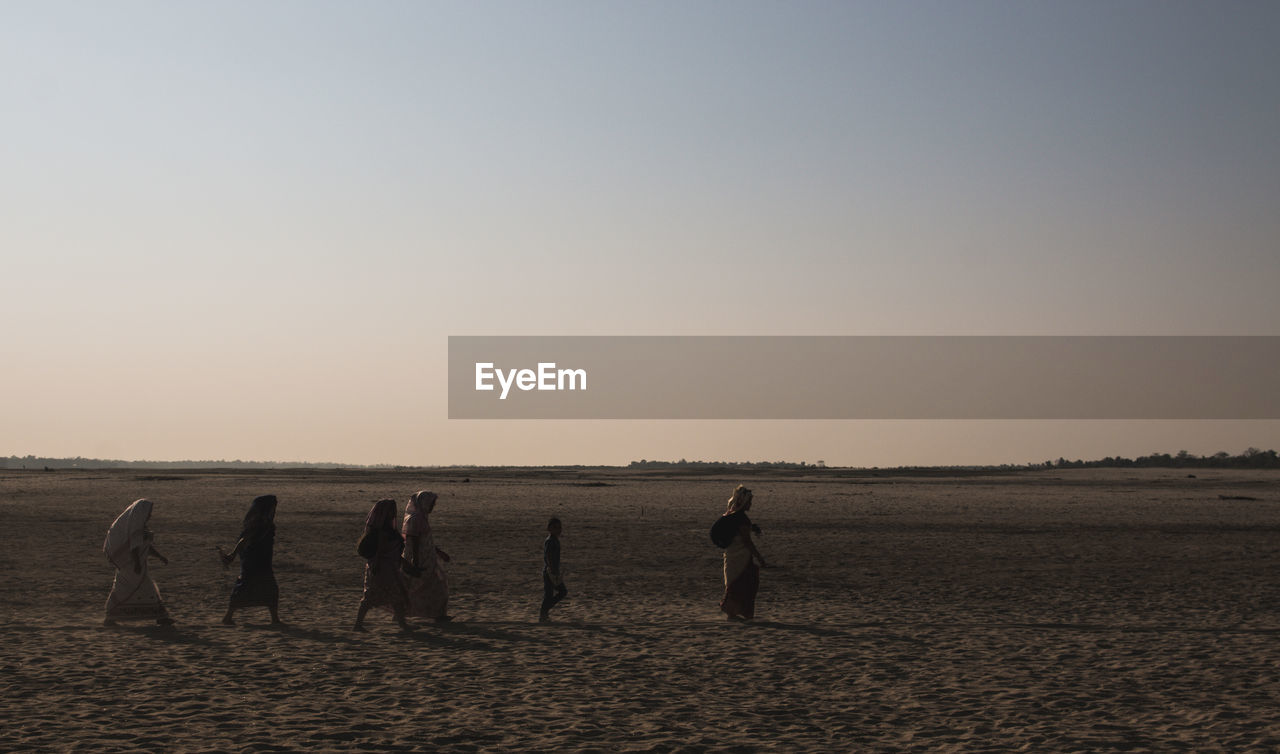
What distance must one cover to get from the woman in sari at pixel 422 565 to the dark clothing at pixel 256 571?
1673 mm

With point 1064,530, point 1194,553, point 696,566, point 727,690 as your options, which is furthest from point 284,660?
point 1064,530

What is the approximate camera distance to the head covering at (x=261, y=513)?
14039 millimetres

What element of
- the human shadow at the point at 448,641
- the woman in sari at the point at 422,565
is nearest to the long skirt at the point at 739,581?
the human shadow at the point at 448,641

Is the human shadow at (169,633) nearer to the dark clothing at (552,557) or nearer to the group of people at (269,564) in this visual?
the group of people at (269,564)

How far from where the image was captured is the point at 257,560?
45.8 ft

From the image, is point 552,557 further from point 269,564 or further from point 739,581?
point 269,564

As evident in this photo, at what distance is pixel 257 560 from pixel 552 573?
145 inches

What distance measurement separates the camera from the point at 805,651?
12.6 m

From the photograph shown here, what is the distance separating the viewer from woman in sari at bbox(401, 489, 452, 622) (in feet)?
46.4

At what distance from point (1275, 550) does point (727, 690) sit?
21.4 m

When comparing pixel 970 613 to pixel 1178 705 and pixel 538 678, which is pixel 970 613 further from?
pixel 538 678

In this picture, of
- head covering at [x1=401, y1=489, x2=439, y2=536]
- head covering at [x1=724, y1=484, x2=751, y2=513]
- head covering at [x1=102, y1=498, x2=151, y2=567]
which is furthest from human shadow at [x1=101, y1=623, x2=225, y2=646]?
head covering at [x1=724, y1=484, x2=751, y2=513]

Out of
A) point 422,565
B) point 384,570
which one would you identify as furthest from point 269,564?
point 422,565

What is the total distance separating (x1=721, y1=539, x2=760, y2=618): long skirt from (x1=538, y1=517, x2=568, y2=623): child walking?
86.1 inches
